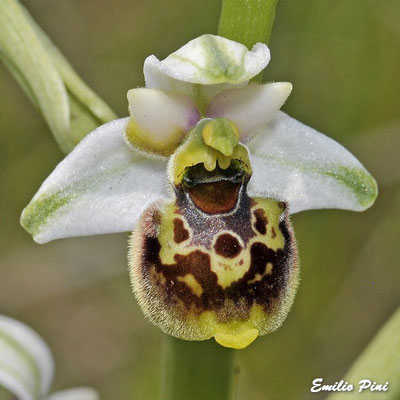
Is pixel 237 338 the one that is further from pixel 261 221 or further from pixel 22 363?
pixel 22 363

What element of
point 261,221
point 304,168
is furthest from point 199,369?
point 304,168

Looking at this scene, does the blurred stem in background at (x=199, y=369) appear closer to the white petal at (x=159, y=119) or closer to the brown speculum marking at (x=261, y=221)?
the white petal at (x=159, y=119)

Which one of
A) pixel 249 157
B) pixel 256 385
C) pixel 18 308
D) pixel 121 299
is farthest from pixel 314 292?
pixel 249 157

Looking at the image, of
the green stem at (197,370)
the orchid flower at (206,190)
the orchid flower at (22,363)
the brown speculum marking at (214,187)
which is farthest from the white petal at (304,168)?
the orchid flower at (22,363)

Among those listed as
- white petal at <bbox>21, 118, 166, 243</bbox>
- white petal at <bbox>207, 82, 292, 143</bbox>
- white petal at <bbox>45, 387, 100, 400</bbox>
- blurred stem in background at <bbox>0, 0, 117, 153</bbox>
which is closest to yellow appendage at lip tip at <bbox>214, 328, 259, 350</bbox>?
white petal at <bbox>21, 118, 166, 243</bbox>

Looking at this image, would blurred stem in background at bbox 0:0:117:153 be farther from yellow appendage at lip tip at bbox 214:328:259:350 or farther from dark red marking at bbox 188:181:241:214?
yellow appendage at lip tip at bbox 214:328:259:350
